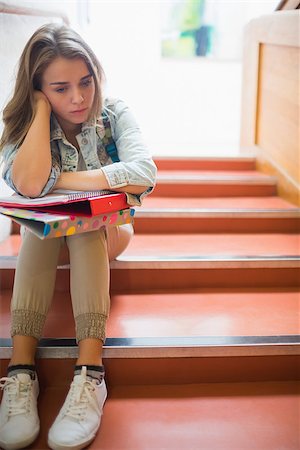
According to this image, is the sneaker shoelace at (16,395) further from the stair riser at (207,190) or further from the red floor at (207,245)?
the stair riser at (207,190)

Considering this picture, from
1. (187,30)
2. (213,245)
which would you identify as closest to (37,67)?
(213,245)

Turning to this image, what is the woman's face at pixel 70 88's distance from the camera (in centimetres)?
118

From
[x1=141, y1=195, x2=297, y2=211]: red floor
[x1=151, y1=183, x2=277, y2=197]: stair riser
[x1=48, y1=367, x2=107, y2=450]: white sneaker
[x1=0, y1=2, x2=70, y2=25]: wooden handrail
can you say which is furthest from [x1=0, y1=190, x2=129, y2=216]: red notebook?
[x1=151, y1=183, x2=277, y2=197]: stair riser

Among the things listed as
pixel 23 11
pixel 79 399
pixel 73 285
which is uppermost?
pixel 23 11

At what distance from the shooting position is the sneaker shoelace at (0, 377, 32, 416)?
3.47ft

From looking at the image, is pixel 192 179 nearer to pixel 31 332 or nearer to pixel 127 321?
pixel 127 321

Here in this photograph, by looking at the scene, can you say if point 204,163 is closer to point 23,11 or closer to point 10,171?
point 23,11

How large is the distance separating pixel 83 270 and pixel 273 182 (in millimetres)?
1631

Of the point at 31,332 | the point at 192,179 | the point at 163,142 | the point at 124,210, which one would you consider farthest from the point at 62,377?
the point at 163,142

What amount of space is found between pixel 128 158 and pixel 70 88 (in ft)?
0.78

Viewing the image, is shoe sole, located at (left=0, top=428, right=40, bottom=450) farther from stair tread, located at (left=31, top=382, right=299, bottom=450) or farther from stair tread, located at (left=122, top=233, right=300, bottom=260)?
stair tread, located at (left=122, top=233, right=300, bottom=260)

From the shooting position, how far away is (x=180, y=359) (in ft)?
4.20

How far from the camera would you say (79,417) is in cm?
105

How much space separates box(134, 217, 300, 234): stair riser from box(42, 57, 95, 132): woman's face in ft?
2.79
